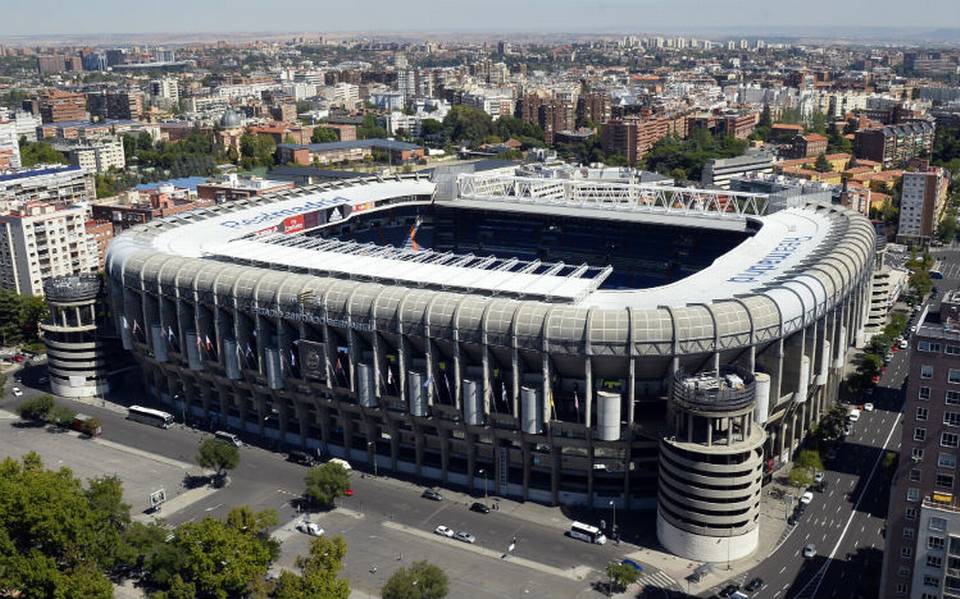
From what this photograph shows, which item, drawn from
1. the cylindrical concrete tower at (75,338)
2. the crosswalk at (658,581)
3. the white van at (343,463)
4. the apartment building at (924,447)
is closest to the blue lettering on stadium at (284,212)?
the cylindrical concrete tower at (75,338)

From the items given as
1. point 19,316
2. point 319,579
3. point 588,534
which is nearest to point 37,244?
point 19,316

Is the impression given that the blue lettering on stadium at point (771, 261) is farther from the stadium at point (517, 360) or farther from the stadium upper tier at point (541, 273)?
the stadium at point (517, 360)

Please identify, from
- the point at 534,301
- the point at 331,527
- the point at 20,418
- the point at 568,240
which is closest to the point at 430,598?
the point at 331,527

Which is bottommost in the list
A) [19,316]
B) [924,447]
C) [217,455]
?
[217,455]

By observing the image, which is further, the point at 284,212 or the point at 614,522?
the point at 284,212

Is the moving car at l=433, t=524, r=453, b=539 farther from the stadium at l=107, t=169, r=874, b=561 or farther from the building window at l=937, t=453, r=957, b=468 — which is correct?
the building window at l=937, t=453, r=957, b=468

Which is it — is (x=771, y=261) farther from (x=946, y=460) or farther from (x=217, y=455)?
(x=217, y=455)

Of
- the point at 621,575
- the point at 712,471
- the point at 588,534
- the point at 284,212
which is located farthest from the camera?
the point at 284,212
